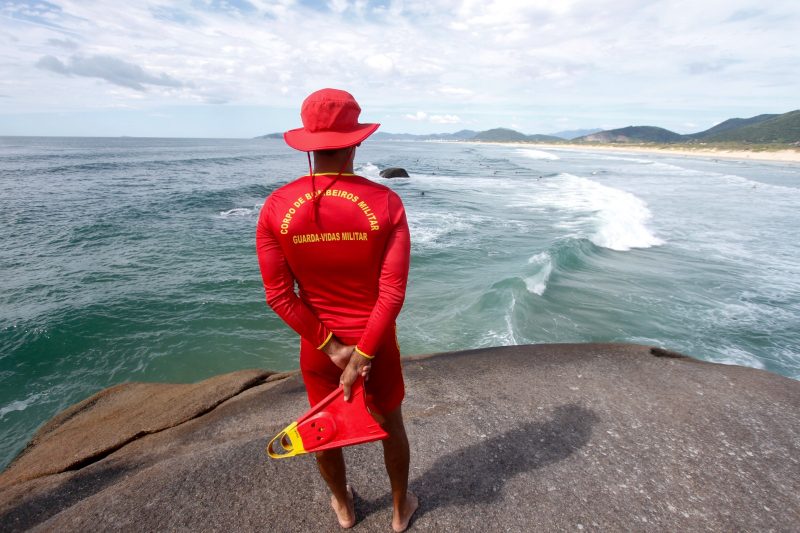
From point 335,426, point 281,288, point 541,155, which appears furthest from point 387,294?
point 541,155

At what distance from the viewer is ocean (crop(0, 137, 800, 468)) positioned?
8.25m

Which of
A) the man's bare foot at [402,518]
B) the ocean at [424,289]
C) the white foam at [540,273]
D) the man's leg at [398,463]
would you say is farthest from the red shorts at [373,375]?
the white foam at [540,273]

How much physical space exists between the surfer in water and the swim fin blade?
0.08 meters

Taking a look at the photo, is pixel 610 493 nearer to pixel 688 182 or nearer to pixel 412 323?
pixel 412 323

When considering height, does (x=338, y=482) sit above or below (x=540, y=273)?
above

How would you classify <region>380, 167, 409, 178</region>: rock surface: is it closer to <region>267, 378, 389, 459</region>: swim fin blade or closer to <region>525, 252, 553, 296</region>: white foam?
<region>525, 252, 553, 296</region>: white foam

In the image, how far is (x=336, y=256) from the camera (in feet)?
6.72

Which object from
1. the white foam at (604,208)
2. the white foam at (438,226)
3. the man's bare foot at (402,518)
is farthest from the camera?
the white foam at (438,226)

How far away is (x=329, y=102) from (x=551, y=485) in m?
3.21

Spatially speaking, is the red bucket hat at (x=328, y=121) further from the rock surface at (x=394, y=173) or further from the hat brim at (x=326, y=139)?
the rock surface at (x=394, y=173)

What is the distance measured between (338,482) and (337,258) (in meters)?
1.59

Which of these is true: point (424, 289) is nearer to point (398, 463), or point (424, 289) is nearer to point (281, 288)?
point (398, 463)

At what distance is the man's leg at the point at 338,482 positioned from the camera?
2.55m

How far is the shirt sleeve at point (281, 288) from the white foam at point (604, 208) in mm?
15208
